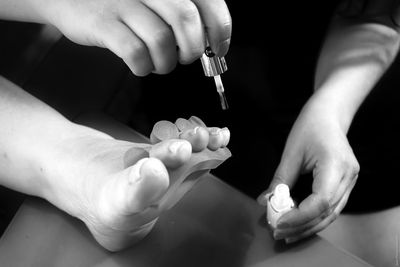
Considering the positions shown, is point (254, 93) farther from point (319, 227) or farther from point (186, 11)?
point (186, 11)

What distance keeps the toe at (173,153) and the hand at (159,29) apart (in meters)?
0.08

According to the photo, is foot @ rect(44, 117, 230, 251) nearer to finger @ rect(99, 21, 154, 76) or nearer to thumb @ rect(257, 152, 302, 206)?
finger @ rect(99, 21, 154, 76)

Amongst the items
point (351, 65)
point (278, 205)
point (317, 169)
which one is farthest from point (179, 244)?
point (351, 65)

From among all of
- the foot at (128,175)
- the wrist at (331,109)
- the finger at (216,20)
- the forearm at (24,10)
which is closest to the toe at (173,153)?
the foot at (128,175)

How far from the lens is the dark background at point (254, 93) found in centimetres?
78

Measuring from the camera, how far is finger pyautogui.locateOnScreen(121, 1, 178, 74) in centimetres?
42

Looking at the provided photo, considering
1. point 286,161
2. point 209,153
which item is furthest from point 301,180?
point 209,153

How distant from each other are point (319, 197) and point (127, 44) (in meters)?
0.32

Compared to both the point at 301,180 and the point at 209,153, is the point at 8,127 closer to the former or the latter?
the point at 209,153

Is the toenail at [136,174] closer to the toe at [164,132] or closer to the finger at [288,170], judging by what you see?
the toe at [164,132]

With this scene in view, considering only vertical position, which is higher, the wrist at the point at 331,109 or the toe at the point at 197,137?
the toe at the point at 197,137

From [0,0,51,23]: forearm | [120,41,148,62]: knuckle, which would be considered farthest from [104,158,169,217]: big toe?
[0,0,51,23]: forearm

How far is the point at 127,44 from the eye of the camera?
431mm

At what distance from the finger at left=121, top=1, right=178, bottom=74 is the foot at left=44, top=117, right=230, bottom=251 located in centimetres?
8
